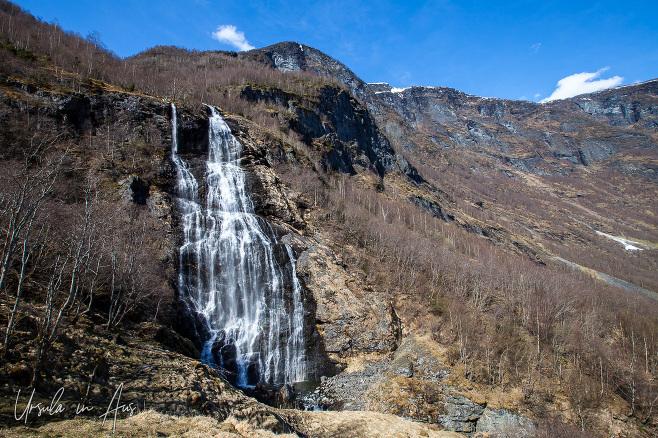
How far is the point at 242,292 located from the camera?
2762cm

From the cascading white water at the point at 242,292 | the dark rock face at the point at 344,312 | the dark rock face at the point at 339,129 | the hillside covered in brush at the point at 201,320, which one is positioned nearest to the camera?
the hillside covered in brush at the point at 201,320

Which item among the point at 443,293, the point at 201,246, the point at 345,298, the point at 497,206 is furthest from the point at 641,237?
the point at 201,246

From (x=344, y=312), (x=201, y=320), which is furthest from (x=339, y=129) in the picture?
(x=201, y=320)

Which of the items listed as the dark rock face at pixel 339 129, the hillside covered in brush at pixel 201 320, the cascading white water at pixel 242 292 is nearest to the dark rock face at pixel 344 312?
the hillside covered in brush at pixel 201 320

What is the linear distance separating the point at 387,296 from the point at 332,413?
Result: 55.2 feet

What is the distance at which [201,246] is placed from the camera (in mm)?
29016

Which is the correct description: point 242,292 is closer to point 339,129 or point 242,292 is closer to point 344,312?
point 344,312

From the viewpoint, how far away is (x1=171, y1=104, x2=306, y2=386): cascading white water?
2445 centimetres

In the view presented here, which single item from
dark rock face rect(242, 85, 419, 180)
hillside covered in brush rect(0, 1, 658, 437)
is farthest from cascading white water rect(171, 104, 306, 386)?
dark rock face rect(242, 85, 419, 180)

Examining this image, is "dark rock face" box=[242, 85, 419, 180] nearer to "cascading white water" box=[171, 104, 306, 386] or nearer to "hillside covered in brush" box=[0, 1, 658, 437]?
"hillside covered in brush" box=[0, 1, 658, 437]

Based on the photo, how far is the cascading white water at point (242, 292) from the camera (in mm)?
24453

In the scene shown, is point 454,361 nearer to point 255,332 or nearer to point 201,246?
point 255,332

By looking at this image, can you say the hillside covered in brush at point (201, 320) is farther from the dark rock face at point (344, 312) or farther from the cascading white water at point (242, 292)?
the cascading white water at point (242, 292)

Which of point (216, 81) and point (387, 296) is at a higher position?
point (216, 81)
